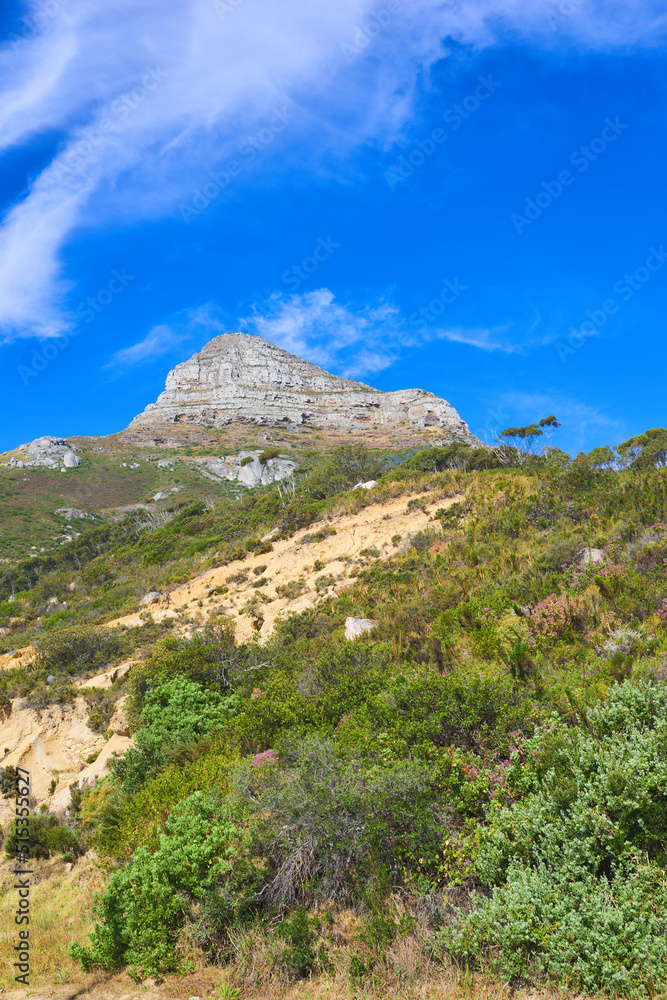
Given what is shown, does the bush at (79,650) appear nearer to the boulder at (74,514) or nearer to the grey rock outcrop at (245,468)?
the grey rock outcrop at (245,468)

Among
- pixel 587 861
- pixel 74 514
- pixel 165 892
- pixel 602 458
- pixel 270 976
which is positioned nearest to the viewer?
pixel 587 861

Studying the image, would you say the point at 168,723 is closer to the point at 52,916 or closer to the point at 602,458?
the point at 52,916

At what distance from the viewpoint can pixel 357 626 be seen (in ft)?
32.5

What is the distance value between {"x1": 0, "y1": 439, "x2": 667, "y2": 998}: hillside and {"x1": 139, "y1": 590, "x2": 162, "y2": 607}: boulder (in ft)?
21.8

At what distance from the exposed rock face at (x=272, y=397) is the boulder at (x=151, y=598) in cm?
13258

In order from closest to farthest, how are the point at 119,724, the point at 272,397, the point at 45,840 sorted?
the point at 45,840 → the point at 119,724 → the point at 272,397

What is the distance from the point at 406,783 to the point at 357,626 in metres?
5.86

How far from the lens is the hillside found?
3121mm

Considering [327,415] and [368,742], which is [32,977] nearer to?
[368,742]

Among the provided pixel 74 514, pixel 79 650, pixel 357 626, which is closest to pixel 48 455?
pixel 74 514

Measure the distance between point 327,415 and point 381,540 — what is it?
154951mm

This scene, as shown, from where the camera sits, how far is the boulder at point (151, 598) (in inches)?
731

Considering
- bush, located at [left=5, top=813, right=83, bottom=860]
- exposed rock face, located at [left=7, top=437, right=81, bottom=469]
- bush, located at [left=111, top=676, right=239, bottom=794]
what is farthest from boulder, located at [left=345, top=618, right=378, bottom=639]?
exposed rock face, located at [left=7, top=437, right=81, bottom=469]

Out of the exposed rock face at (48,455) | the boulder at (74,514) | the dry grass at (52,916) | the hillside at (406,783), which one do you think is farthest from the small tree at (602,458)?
the exposed rock face at (48,455)
